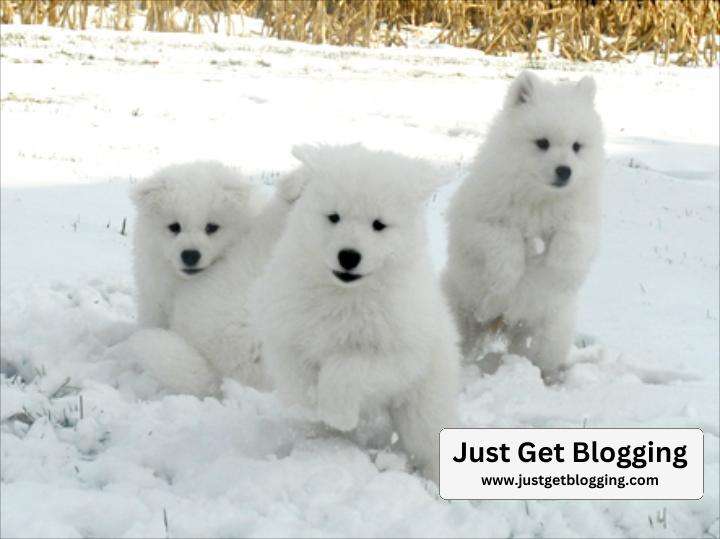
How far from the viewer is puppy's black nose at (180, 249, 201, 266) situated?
4957 mm

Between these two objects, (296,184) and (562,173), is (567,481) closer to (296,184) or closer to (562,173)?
(296,184)

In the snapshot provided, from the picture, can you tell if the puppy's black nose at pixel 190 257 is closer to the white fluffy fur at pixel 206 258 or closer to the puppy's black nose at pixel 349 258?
the white fluffy fur at pixel 206 258

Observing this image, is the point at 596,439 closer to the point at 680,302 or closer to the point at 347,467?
the point at 347,467

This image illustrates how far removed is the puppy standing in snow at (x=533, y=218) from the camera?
530 centimetres

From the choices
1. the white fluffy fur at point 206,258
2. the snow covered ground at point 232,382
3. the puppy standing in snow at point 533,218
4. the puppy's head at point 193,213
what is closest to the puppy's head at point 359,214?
the snow covered ground at point 232,382

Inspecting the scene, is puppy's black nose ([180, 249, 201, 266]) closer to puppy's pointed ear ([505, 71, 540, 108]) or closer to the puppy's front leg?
the puppy's front leg

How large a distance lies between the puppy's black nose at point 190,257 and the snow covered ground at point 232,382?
0.56m

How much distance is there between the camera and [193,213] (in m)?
5.03

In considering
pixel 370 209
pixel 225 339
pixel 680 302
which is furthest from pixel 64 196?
pixel 370 209

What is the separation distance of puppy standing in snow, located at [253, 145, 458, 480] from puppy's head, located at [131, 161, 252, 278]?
0.98m

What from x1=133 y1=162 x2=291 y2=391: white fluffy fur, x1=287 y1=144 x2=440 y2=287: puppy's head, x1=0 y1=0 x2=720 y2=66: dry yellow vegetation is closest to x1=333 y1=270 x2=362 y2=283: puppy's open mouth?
x1=287 y1=144 x2=440 y2=287: puppy's head

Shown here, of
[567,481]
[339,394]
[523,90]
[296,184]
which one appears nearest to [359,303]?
[339,394]

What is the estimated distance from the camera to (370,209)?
12.2 ft

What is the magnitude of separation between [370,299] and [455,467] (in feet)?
2.19
